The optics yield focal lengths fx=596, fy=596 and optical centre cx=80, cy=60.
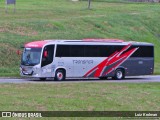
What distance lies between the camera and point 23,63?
39.8 meters

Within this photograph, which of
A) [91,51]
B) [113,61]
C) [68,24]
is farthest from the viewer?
[68,24]

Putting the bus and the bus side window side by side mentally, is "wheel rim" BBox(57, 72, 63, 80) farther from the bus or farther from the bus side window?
the bus side window

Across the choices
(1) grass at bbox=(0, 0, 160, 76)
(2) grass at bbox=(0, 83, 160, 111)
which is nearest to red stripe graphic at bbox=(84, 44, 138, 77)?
(1) grass at bbox=(0, 0, 160, 76)

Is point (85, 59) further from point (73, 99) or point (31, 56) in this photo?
point (73, 99)

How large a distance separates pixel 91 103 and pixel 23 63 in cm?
1765

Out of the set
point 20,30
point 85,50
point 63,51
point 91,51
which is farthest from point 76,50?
point 20,30

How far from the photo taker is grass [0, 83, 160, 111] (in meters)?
21.2

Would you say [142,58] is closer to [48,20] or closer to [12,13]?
[48,20]

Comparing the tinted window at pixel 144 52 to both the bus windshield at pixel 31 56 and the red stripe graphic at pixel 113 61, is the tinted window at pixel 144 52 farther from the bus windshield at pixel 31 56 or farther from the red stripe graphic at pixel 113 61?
the bus windshield at pixel 31 56

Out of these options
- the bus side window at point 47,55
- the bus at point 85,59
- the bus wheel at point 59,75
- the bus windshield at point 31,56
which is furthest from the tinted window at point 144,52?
the bus windshield at point 31,56

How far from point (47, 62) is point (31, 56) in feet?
3.93

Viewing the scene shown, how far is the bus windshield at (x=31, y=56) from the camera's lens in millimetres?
39062

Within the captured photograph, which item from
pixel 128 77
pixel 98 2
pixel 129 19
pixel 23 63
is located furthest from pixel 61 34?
pixel 98 2

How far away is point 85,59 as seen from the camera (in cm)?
4094
